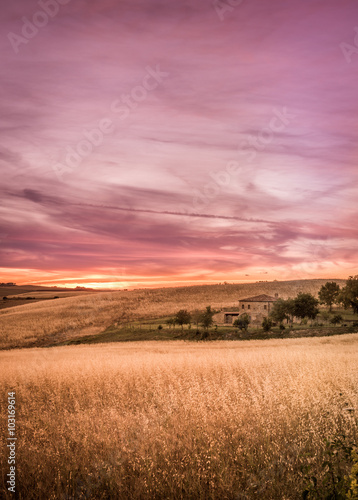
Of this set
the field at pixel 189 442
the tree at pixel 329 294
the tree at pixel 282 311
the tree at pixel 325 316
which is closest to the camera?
the field at pixel 189 442

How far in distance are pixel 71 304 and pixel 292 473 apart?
315 ft

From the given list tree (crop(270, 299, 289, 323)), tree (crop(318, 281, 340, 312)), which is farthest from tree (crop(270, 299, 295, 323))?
tree (crop(318, 281, 340, 312))

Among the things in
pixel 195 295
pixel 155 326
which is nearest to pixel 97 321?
pixel 155 326

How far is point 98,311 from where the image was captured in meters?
85.8

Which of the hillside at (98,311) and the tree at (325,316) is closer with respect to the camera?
the hillside at (98,311)

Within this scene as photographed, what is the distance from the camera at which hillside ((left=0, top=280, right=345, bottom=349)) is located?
6106 centimetres

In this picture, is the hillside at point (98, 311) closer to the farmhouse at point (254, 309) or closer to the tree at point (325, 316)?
the farmhouse at point (254, 309)

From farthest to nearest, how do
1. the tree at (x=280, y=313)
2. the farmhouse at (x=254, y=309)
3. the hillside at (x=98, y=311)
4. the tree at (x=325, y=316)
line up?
the farmhouse at (x=254, y=309) < the tree at (x=325, y=316) < the tree at (x=280, y=313) < the hillside at (x=98, y=311)

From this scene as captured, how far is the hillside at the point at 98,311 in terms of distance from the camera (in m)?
61.1

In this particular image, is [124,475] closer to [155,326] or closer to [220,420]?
[220,420]

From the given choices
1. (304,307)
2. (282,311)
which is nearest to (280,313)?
(282,311)

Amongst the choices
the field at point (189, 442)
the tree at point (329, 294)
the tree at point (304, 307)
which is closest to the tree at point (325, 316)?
the tree at point (304, 307)

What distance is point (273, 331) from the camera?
56.5 meters

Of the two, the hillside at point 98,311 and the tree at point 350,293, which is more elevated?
the tree at point 350,293
